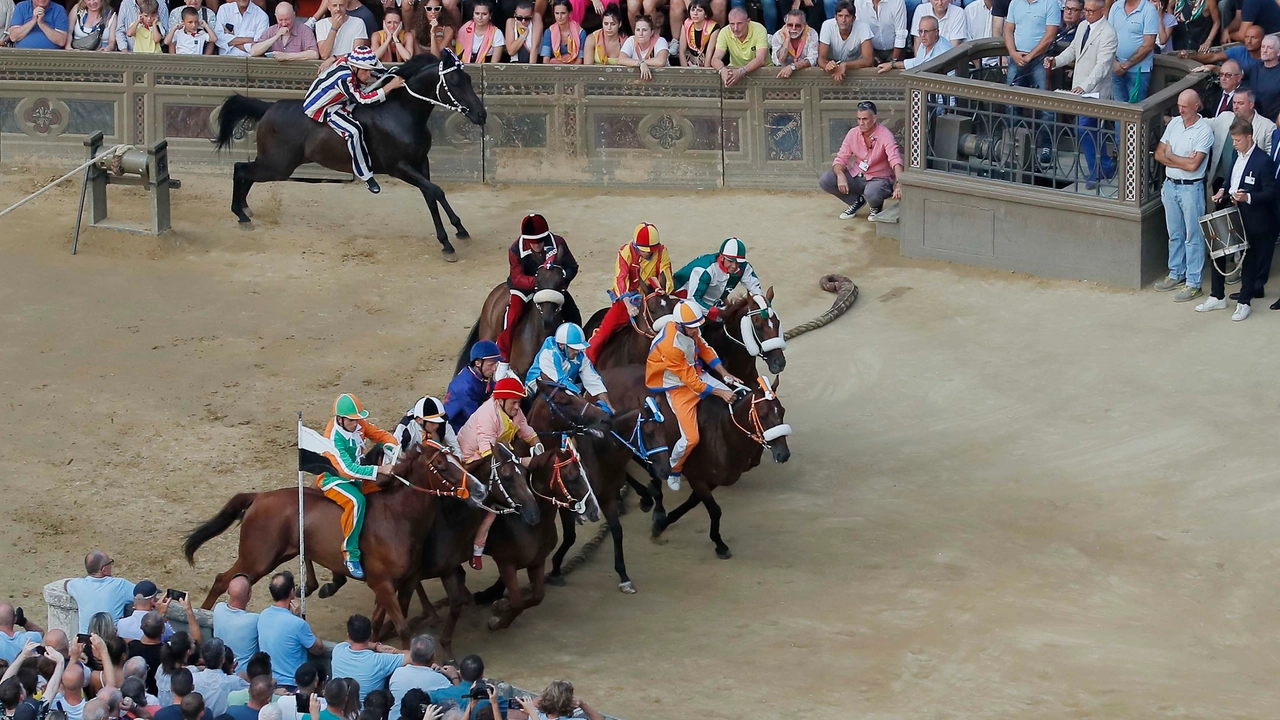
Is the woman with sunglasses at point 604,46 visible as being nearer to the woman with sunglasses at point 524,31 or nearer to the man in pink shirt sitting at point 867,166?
the woman with sunglasses at point 524,31

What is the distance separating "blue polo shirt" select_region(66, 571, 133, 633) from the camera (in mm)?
10609

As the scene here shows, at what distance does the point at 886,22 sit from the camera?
67.6ft

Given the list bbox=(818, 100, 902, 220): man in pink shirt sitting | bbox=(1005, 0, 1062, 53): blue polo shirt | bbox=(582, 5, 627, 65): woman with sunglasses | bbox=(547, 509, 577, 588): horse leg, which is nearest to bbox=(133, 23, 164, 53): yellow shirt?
bbox=(582, 5, 627, 65): woman with sunglasses

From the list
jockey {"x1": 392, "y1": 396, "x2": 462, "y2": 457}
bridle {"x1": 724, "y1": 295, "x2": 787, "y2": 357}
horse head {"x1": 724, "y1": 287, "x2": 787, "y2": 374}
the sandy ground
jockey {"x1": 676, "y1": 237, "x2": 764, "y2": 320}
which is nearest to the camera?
jockey {"x1": 392, "y1": 396, "x2": 462, "y2": 457}

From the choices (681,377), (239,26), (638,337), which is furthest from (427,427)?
(239,26)

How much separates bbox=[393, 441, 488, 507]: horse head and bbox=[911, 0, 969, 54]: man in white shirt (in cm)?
1066

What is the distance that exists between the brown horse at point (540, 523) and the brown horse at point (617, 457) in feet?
2.02

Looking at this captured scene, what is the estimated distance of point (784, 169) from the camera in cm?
2133

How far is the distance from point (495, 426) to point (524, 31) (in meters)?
10.3

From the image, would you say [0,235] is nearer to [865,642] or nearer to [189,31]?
[189,31]

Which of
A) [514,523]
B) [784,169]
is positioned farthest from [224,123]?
[514,523]

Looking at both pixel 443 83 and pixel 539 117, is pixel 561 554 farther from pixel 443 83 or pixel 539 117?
pixel 539 117

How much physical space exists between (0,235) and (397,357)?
5.71 metres

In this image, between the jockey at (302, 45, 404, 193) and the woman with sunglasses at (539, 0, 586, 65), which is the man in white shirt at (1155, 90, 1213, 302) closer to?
the woman with sunglasses at (539, 0, 586, 65)
